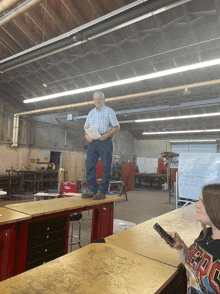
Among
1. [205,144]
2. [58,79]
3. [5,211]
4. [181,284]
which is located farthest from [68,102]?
[205,144]

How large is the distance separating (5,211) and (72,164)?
36.7ft

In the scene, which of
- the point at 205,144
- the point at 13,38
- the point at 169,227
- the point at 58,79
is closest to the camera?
the point at 169,227

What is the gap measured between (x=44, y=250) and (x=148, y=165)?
14537 mm

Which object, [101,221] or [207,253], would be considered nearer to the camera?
[207,253]

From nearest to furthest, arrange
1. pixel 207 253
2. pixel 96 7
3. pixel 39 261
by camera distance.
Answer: pixel 207 253, pixel 39 261, pixel 96 7

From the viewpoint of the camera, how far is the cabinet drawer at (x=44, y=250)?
1.94m

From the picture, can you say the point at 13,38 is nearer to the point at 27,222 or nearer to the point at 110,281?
the point at 27,222

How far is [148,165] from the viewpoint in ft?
52.9

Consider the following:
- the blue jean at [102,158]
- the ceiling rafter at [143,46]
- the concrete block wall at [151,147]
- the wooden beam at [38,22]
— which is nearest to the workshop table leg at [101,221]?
the blue jean at [102,158]

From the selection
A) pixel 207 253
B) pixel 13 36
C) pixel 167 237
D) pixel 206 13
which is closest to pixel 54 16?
pixel 13 36

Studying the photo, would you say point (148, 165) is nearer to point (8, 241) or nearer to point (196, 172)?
point (196, 172)

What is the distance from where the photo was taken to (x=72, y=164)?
42.8 feet

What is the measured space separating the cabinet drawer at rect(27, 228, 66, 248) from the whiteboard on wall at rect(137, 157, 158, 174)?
14.1 metres

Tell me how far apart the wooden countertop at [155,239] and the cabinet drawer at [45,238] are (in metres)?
0.92
